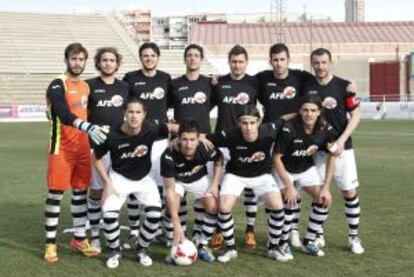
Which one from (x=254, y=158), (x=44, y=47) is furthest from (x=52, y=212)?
(x=44, y=47)

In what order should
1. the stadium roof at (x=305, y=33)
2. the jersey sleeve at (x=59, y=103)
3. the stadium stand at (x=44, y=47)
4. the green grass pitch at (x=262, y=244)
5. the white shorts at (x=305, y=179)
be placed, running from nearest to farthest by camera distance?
the green grass pitch at (x=262, y=244), the jersey sleeve at (x=59, y=103), the white shorts at (x=305, y=179), the stadium stand at (x=44, y=47), the stadium roof at (x=305, y=33)

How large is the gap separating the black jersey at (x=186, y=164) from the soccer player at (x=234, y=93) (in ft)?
1.06

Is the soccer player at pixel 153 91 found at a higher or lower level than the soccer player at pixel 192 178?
higher

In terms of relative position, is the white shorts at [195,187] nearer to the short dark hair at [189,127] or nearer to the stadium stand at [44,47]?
the short dark hair at [189,127]

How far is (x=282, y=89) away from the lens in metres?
6.54

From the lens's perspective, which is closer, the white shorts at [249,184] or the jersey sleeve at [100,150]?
the jersey sleeve at [100,150]

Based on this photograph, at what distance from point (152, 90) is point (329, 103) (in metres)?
1.82

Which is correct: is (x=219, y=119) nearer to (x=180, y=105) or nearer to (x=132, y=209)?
(x=180, y=105)

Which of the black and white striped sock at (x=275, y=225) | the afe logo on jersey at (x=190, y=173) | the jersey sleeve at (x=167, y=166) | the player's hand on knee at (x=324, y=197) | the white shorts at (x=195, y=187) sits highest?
the jersey sleeve at (x=167, y=166)

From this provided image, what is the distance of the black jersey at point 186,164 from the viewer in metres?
6.18

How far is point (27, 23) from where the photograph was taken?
5303cm

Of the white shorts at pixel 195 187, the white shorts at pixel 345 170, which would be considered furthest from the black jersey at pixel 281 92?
the white shorts at pixel 195 187

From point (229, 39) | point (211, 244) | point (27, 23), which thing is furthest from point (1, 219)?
point (229, 39)

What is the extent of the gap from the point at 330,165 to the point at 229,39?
7037cm
